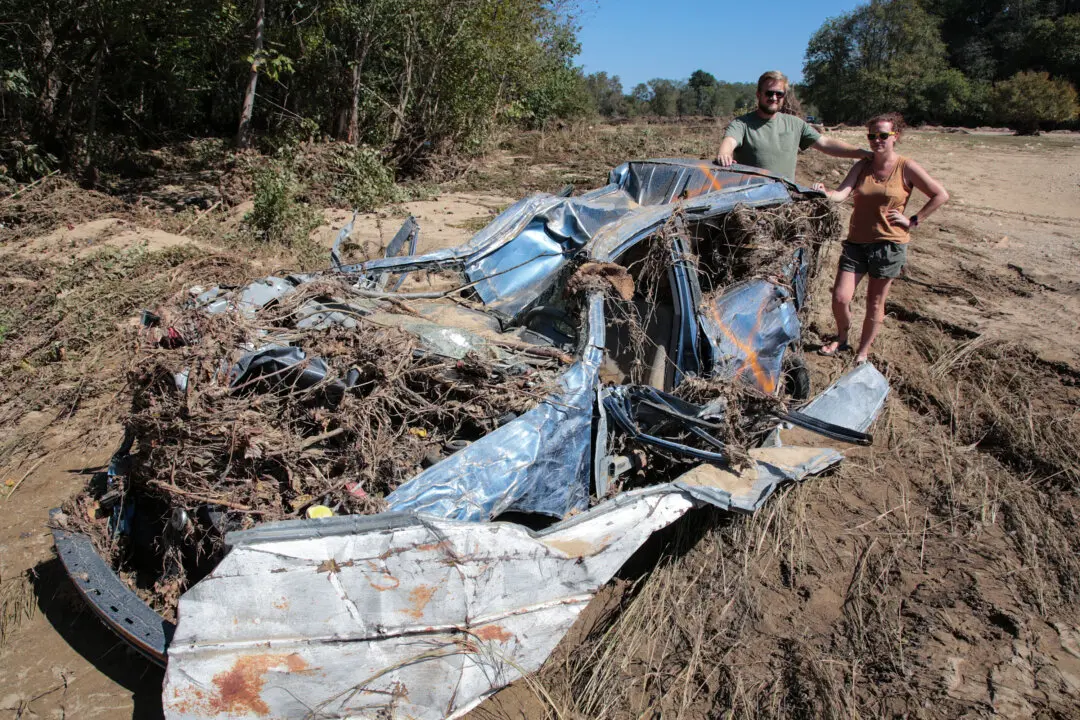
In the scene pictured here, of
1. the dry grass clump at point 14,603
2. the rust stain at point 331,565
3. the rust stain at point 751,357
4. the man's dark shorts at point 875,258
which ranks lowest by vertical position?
the dry grass clump at point 14,603

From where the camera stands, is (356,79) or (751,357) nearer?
(751,357)

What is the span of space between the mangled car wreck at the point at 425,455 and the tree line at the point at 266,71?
7091 mm

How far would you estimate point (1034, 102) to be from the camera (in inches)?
1169

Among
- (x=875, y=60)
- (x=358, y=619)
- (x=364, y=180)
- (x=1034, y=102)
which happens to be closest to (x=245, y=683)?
(x=358, y=619)

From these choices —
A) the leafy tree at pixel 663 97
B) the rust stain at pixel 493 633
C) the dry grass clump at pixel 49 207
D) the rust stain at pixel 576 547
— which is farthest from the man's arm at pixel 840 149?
the leafy tree at pixel 663 97

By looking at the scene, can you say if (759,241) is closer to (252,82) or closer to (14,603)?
(14,603)

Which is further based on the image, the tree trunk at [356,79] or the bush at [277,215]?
the tree trunk at [356,79]

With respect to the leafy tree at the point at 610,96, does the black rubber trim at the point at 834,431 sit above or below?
below

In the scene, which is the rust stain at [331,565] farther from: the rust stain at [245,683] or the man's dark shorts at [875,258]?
the man's dark shorts at [875,258]

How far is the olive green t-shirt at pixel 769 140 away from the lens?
196 inches

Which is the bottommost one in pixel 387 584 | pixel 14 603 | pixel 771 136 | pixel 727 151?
pixel 14 603

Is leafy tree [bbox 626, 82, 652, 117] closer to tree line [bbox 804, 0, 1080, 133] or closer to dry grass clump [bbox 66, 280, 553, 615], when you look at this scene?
tree line [bbox 804, 0, 1080, 133]

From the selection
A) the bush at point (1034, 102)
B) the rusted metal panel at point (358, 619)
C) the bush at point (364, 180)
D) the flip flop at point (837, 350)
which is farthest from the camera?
the bush at point (1034, 102)

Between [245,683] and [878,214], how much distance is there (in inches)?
183
